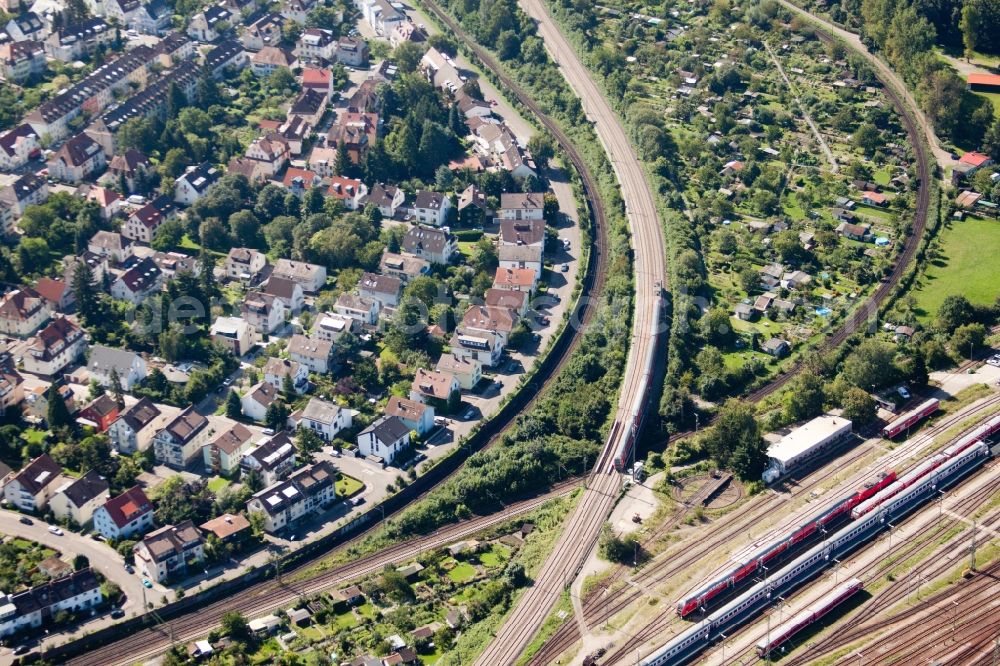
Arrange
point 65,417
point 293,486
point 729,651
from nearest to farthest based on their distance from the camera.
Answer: point 729,651 → point 293,486 → point 65,417

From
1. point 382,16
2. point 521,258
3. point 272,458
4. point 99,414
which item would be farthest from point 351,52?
point 272,458

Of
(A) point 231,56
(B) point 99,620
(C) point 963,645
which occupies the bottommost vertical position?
(B) point 99,620

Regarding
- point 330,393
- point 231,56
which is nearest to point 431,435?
point 330,393

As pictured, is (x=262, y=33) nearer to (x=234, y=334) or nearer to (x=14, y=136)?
(x=14, y=136)

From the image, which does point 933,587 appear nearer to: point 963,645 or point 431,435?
point 963,645

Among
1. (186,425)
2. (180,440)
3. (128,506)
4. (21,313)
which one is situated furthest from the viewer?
(21,313)

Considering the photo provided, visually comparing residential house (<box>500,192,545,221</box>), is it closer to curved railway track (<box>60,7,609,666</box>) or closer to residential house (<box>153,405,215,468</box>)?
curved railway track (<box>60,7,609,666</box>)
